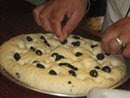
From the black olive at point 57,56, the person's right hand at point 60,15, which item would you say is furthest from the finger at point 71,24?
the black olive at point 57,56

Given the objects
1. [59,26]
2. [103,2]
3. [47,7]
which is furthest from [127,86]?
[103,2]

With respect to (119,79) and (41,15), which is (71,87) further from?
(41,15)

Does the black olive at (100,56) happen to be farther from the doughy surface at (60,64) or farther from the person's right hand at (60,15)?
the person's right hand at (60,15)

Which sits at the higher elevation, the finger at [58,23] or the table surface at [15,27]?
the finger at [58,23]

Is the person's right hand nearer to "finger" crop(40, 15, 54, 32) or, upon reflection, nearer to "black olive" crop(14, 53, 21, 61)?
"finger" crop(40, 15, 54, 32)

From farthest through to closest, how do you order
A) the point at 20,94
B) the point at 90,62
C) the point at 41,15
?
the point at 41,15 → the point at 90,62 → the point at 20,94

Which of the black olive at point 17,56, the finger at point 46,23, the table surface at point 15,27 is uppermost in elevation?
the finger at point 46,23

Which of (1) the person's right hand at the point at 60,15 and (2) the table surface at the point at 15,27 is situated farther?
(1) the person's right hand at the point at 60,15
